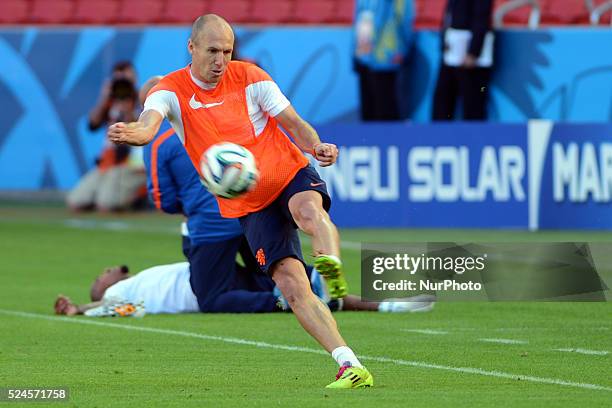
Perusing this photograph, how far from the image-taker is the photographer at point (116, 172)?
22203mm

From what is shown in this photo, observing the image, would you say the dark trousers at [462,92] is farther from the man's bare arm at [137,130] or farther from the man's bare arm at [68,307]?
the man's bare arm at [137,130]

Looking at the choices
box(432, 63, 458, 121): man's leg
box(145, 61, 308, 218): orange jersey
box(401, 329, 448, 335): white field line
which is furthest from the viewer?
box(432, 63, 458, 121): man's leg

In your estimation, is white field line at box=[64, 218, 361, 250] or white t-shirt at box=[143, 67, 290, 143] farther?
white field line at box=[64, 218, 361, 250]

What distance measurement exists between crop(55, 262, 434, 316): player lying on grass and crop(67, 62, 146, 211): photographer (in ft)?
32.8

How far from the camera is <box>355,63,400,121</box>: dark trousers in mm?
20922

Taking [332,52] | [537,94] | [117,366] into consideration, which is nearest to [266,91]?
[117,366]

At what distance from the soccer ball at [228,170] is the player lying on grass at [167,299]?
334 centimetres

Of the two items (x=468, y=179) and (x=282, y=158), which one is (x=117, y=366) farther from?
Answer: (x=468, y=179)

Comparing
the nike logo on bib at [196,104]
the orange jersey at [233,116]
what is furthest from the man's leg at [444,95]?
the nike logo on bib at [196,104]

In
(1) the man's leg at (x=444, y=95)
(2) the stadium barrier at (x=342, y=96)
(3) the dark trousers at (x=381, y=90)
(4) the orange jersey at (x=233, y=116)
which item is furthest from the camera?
(3) the dark trousers at (x=381, y=90)

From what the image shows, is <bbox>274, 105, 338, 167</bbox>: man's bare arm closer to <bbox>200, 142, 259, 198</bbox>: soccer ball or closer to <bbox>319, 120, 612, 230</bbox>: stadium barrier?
<bbox>200, 142, 259, 198</bbox>: soccer ball

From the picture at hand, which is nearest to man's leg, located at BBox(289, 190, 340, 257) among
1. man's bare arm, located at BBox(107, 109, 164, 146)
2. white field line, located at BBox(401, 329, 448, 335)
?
man's bare arm, located at BBox(107, 109, 164, 146)

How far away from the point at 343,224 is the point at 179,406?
1148cm

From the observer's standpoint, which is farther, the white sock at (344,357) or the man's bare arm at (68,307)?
the man's bare arm at (68,307)
